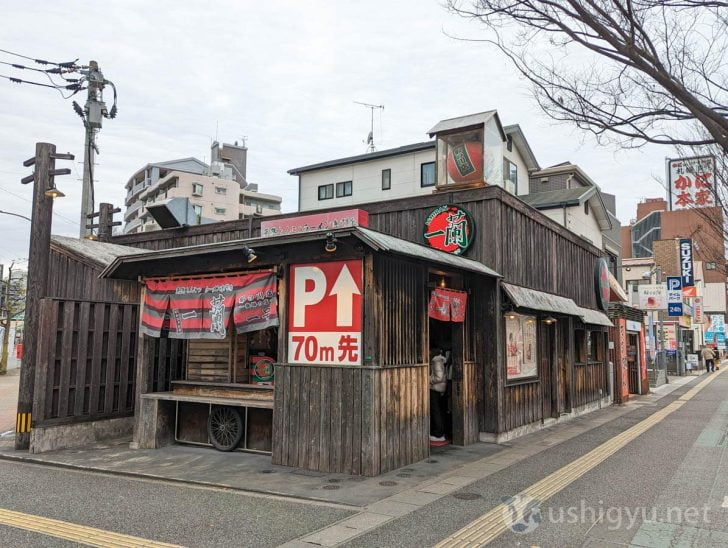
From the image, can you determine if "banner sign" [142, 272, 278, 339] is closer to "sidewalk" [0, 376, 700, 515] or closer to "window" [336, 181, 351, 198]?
"sidewalk" [0, 376, 700, 515]

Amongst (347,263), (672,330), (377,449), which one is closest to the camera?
(377,449)

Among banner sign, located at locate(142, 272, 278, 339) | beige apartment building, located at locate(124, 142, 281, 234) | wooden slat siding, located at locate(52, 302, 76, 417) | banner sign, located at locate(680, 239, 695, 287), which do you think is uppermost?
beige apartment building, located at locate(124, 142, 281, 234)

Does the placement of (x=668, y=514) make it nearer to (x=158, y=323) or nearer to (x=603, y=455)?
(x=603, y=455)

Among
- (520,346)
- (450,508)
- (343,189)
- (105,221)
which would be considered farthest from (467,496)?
(343,189)

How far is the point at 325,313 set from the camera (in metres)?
9.37

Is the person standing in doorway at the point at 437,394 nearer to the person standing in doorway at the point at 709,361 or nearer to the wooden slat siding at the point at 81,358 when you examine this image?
the wooden slat siding at the point at 81,358

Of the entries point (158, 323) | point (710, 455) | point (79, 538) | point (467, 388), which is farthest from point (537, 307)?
point (79, 538)

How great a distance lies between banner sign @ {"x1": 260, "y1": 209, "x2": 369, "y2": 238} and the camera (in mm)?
13172

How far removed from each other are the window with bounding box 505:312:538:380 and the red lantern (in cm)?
339

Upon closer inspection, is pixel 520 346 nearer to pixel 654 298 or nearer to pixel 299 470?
pixel 299 470

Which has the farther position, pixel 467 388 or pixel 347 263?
pixel 467 388

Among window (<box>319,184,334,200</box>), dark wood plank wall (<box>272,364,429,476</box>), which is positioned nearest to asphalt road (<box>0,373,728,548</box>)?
dark wood plank wall (<box>272,364,429,476</box>)

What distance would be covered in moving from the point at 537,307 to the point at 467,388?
2656 mm

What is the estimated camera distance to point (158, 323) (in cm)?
1116
